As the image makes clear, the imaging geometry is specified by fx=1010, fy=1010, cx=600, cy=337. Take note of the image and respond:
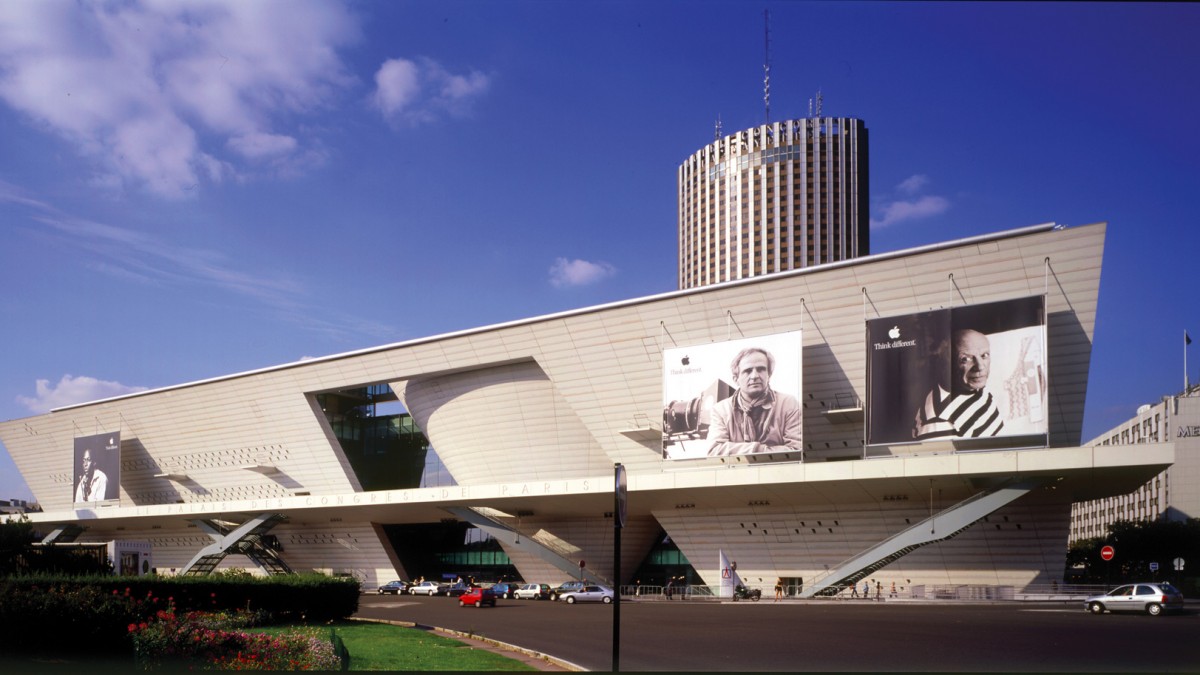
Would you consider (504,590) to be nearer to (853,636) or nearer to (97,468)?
(853,636)

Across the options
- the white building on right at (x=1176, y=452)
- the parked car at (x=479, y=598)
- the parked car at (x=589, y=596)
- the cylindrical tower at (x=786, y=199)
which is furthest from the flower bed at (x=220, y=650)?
the cylindrical tower at (x=786, y=199)

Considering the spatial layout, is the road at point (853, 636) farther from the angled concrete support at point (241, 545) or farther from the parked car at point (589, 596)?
the angled concrete support at point (241, 545)

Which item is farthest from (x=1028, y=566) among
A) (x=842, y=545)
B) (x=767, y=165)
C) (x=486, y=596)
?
(x=767, y=165)

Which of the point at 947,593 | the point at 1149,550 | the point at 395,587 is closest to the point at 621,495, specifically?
the point at 947,593

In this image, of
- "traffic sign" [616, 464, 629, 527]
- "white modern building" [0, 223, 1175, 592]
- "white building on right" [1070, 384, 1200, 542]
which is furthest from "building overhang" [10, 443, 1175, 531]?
"white building on right" [1070, 384, 1200, 542]

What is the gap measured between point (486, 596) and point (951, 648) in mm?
26465

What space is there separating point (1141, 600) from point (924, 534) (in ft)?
32.9

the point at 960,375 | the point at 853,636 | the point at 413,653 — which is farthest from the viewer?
the point at 960,375

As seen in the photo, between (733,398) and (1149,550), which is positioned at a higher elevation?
(733,398)

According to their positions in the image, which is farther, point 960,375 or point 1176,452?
point 1176,452

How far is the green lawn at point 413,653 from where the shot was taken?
1998 cm

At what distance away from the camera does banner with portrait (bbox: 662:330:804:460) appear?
46938 mm

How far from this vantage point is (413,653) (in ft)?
73.0

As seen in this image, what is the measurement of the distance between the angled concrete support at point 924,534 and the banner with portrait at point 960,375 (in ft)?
7.79
